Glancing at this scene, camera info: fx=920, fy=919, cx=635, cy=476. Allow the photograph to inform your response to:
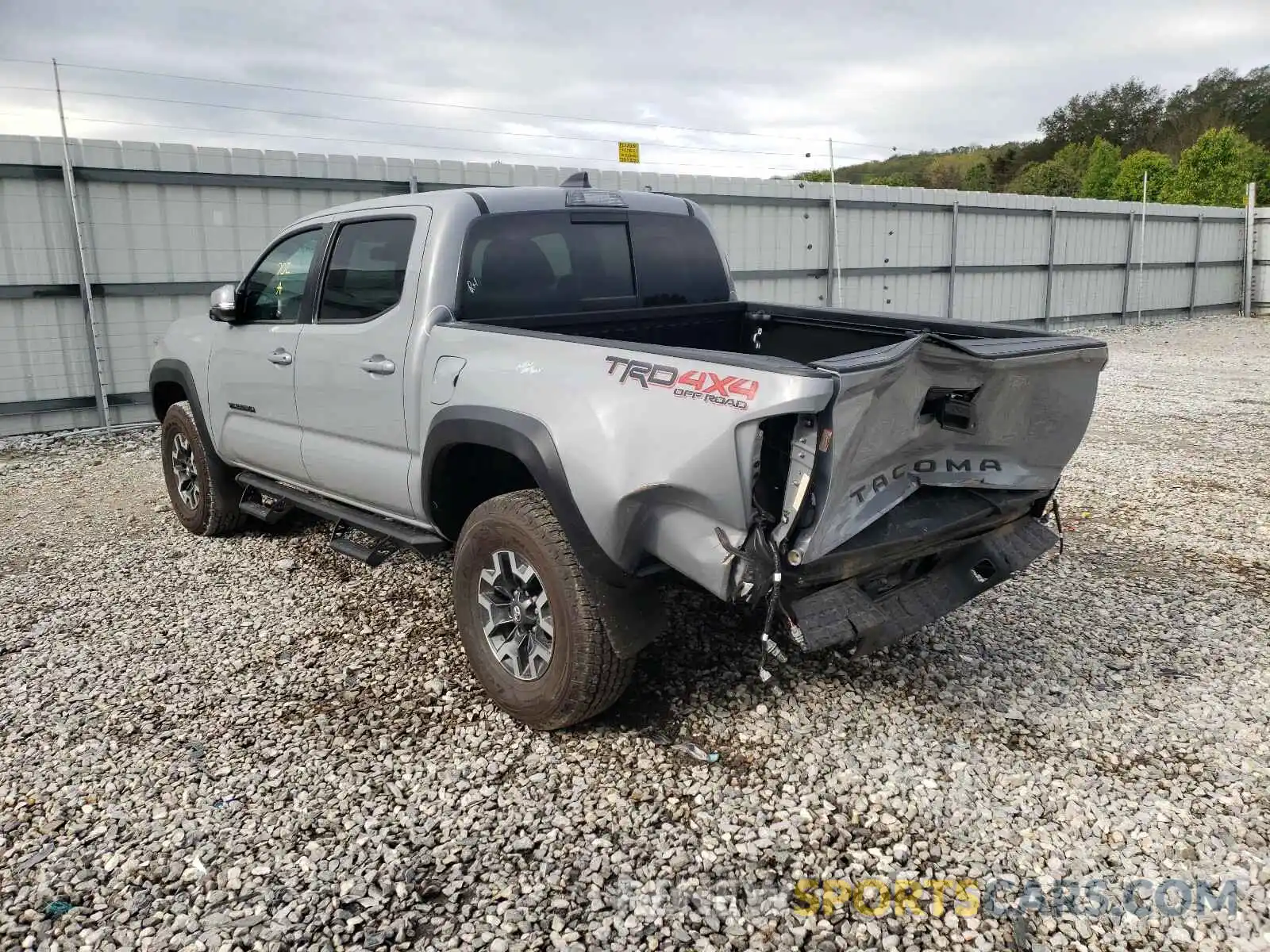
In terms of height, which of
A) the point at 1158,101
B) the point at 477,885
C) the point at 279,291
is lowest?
the point at 477,885

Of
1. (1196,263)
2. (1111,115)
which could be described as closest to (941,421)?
(1196,263)

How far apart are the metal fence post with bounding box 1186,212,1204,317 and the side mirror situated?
2316 centimetres

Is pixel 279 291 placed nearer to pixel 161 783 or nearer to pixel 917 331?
pixel 161 783

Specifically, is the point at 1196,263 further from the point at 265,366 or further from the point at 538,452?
the point at 538,452

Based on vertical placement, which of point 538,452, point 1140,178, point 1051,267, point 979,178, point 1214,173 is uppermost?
point 979,178

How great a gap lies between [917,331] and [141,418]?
8.48m

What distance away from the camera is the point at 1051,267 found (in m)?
18.4

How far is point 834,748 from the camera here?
325 cm

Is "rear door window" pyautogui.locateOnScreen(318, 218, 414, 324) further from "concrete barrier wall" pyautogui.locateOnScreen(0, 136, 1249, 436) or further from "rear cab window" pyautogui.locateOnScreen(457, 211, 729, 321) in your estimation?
"concrete barrier wall" pyautogui.locateOnScreen(0, 136, 1249, 436)

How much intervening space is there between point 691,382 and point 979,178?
66816 millimetres

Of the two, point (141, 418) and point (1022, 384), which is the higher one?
point (1022, 384)

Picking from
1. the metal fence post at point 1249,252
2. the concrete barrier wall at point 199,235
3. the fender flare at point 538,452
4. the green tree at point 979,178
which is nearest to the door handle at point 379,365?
the fender flare at point 538,452

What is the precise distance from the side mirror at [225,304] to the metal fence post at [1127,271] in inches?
796

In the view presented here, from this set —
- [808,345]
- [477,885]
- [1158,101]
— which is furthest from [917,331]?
[1158,101]
